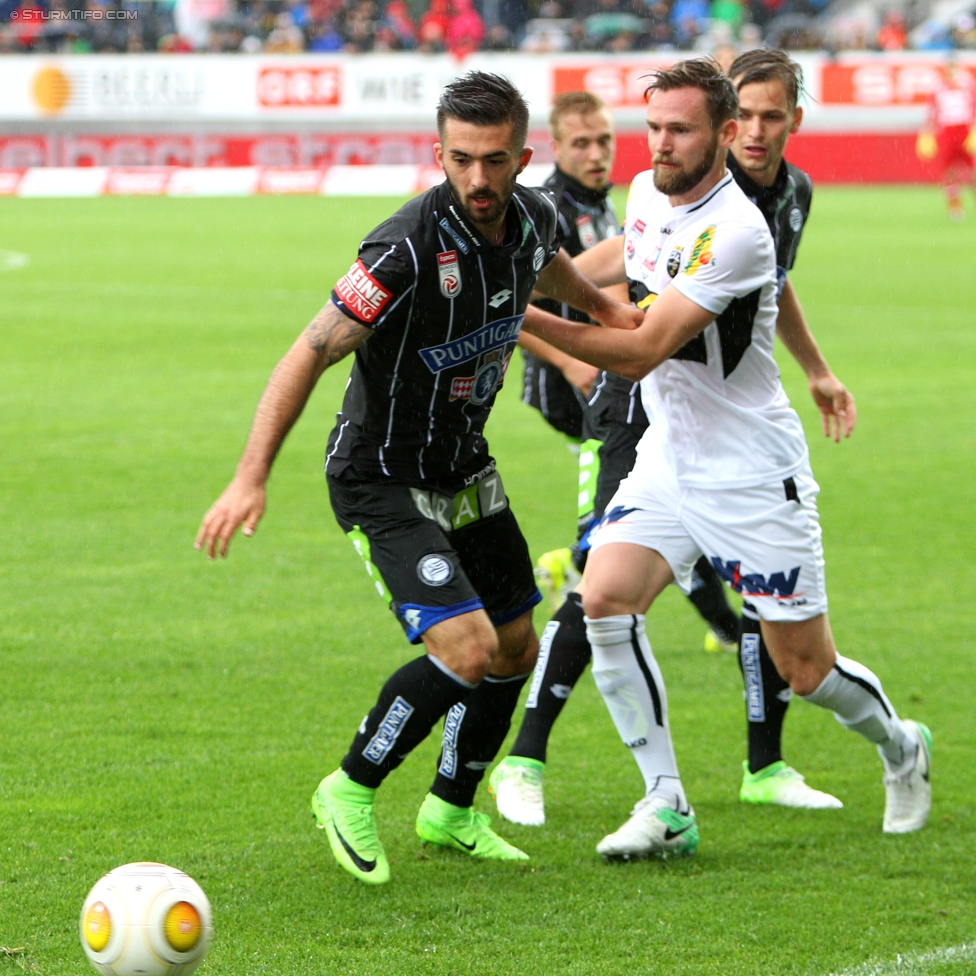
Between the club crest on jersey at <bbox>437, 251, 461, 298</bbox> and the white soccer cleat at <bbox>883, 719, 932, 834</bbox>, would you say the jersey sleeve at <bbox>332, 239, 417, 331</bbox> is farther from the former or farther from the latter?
the white soccer cleat at <bbox>883, 719, 932, 834</bbox>

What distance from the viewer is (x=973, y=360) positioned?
45.0 ft

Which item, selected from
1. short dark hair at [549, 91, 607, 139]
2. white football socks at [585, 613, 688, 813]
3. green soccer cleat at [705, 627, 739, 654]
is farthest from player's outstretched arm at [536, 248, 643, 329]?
green soccer cleat at [705, 627, 739, 654]

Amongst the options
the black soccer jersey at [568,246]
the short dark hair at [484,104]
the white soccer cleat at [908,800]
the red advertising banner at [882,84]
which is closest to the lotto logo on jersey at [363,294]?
the short dark hair at [484,104]

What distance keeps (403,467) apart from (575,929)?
1266mm

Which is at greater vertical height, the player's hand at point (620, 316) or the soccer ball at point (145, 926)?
the player's hand at point (620, 316)

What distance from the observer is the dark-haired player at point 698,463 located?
4.25 metres

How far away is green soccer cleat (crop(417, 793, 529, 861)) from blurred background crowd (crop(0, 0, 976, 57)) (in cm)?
3207

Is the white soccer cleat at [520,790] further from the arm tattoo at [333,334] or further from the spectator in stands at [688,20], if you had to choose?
the spectator in stands at [688,20]

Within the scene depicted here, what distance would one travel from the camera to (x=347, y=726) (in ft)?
17.8

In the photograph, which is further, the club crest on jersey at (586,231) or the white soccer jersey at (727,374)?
the club crest on jersey at (586,231)

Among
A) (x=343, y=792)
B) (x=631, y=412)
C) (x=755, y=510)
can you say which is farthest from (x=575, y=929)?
(x=631, y=412)

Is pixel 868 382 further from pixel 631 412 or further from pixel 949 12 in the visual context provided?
pixel 949 12

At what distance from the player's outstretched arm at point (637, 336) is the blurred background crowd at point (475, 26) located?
31.8m

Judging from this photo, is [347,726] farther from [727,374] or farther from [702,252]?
[702,252]
